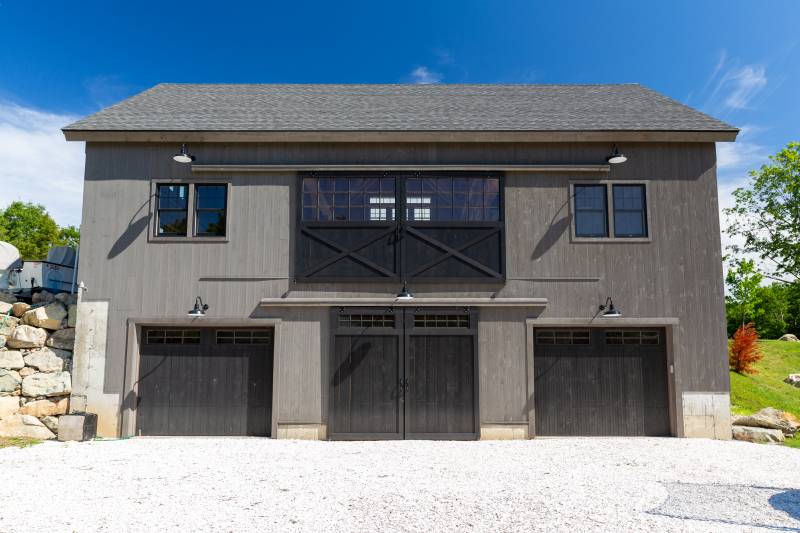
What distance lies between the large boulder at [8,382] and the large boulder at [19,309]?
4.51 feet

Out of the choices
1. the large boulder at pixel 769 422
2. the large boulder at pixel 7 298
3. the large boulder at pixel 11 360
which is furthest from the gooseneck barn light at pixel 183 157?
the large boulder at pixel 769 422

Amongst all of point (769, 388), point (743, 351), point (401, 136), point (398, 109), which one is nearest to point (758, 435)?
point (769, 388)

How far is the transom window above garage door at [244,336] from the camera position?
11.7 m

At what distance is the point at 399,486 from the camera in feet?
23.6

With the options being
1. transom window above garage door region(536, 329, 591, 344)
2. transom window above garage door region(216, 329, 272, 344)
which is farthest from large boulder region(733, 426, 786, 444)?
transom window above garage door region(216, 329, 272, 344)

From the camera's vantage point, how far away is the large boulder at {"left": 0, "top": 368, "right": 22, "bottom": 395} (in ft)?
36.6

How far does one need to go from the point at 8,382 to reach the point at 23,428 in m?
1.05

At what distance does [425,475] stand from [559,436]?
4651 millimetres

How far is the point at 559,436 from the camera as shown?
11.3 m

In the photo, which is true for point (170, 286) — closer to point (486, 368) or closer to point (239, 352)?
point (239, 352)

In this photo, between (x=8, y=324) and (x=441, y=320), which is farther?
(x=8, y=324)

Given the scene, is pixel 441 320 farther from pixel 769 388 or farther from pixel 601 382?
pixel 769 388

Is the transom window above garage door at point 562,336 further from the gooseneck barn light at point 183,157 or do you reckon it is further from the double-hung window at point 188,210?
the gooseneck barn light at point 183,157

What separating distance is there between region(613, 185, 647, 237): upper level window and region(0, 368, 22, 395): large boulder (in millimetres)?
13286
